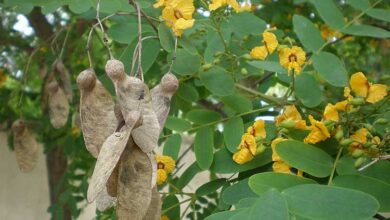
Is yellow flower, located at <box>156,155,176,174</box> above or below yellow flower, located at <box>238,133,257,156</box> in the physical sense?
below

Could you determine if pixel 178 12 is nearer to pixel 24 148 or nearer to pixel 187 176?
pixel 187 176

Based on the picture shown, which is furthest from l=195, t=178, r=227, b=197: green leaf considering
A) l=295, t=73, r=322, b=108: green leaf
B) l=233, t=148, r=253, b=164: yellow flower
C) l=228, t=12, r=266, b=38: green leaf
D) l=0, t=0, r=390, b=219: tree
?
l=228, t=12, r=266, b=38: green leaf

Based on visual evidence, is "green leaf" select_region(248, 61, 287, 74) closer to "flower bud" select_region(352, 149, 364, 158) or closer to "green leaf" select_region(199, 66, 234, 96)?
"green leaf" select_region(199, 66, 234, 96)

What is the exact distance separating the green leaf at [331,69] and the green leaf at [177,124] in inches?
11.8

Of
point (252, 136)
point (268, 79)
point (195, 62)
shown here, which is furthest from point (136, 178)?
point (268, 79)

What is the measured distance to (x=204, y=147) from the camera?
4.64 feet

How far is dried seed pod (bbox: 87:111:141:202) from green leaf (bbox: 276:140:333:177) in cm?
36

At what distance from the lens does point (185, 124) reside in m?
1.49

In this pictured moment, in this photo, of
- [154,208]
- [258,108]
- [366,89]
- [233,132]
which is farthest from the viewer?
[258,108]

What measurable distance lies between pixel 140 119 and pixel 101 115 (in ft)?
0.52

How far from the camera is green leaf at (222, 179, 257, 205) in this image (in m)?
1.20

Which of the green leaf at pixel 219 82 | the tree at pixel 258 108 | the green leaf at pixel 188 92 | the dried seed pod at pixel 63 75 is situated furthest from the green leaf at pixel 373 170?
the dried seed pod at pixel 63 75

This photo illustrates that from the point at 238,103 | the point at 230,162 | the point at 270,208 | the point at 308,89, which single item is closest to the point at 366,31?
the point at 308,89

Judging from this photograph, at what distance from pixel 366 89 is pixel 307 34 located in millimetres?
201
